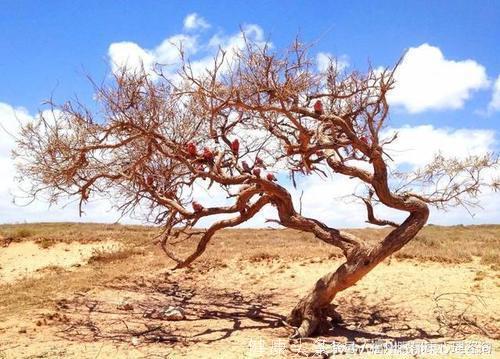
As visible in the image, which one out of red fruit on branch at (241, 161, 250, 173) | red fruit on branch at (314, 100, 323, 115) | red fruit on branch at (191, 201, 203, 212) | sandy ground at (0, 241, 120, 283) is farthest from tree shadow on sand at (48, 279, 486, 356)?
sandy ground at (0, 241, 120, 283)

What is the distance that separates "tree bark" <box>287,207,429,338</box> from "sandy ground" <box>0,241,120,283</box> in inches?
409

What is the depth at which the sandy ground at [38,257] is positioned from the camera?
57.9 feet

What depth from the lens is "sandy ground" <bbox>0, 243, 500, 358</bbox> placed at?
829cm

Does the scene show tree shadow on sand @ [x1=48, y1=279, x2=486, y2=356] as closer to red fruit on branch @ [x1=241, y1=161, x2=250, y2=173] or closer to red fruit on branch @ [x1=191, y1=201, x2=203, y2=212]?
red fruit on branch @ [x1=191, y1=201, x2=203, y2=212]

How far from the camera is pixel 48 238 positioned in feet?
70.8

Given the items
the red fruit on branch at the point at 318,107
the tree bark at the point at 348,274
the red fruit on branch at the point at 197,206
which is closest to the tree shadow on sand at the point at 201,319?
the tree bark at the point at 348,274

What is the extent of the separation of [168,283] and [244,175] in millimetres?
6428

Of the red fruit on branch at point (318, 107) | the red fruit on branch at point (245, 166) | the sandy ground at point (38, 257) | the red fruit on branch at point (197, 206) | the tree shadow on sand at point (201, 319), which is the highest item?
the red fruit on branch at point (318, 107)

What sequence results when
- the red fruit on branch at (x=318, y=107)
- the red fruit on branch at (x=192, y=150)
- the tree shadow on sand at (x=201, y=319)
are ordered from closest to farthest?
the red fruit on branch at (x=318, y=107) → the tree shadow on sand at (x=201, y=319) → the red fruit on branch at (x=192, y=150)

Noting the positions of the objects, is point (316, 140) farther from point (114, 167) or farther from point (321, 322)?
point (114, 167)

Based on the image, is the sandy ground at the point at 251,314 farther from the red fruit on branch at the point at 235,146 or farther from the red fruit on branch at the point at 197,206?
the red fruit on branch at the point at 235,146

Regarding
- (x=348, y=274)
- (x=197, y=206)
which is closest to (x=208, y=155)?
(x=197, y=206)

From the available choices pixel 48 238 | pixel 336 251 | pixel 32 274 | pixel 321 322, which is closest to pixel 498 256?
pixel 336 251

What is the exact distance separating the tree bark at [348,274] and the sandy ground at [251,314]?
0.36 m
